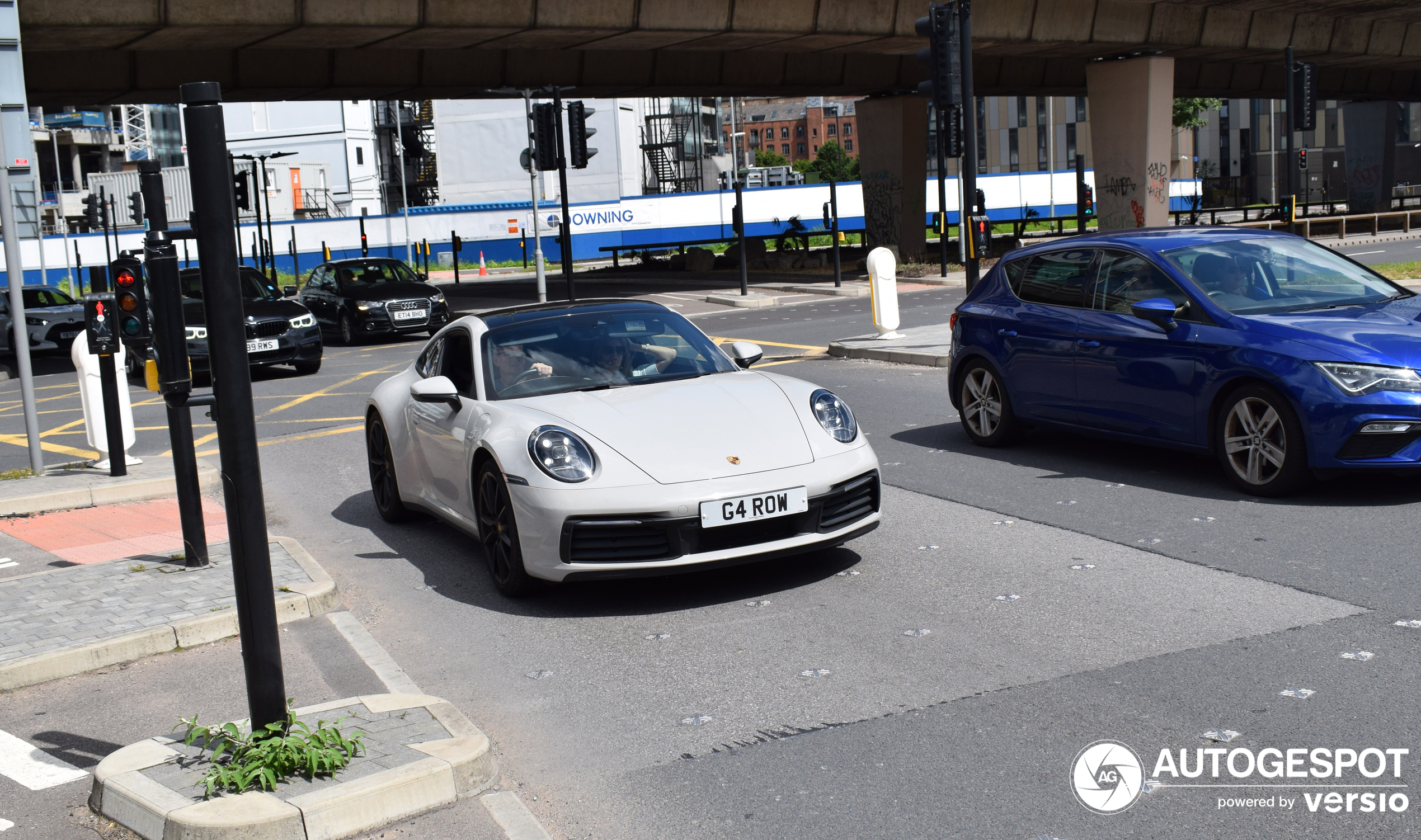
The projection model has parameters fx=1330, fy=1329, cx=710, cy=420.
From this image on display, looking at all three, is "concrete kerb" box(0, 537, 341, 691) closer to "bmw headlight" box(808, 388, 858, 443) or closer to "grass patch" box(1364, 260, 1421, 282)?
"bmw headlight" box(808, 388, 858, 443)

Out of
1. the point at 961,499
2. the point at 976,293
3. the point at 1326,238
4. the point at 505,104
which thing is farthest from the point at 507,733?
the point at 505,104

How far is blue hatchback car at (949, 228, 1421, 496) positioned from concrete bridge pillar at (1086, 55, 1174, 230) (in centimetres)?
2495

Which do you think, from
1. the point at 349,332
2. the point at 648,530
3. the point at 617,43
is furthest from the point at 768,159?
the point at 648,530

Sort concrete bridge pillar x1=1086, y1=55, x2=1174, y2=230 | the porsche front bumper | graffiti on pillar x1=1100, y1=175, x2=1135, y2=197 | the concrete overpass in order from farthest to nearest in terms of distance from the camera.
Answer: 1. graffiti on pillar x1=1100, y1=175, x2=1135, y2=197
2. concrete bridge pillar x1=1086, y1=55, x2=1174, y2=230
3. the concrete overpass
4. the porsche front bumper

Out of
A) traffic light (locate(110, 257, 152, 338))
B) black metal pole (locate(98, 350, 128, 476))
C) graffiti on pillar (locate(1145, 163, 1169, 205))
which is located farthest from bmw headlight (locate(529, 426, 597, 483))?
graffiti on pillar (locate(1145, 163, 1169, 205))

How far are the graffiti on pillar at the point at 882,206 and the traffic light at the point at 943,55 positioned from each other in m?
19.5

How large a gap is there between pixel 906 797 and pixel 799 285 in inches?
1125

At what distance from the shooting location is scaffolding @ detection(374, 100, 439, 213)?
3290 inches

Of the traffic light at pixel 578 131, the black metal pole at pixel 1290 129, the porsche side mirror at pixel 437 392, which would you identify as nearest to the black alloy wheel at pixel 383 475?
the porsche side mirror at pixel 437 392

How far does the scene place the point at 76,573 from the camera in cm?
710

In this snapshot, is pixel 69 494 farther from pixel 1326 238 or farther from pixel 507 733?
pixel 1326 238

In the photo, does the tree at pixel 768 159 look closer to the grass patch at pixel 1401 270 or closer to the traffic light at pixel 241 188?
the traffic light at pixel 241 188

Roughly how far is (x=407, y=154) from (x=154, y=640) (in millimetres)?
79496

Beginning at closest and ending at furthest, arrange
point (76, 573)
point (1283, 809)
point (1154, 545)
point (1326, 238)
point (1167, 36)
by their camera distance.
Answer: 1. point (1283, 809)
2. point (1154, 545)
3. point (76, 573)
4. point (1167, 36)
5. point (1326, 238)
